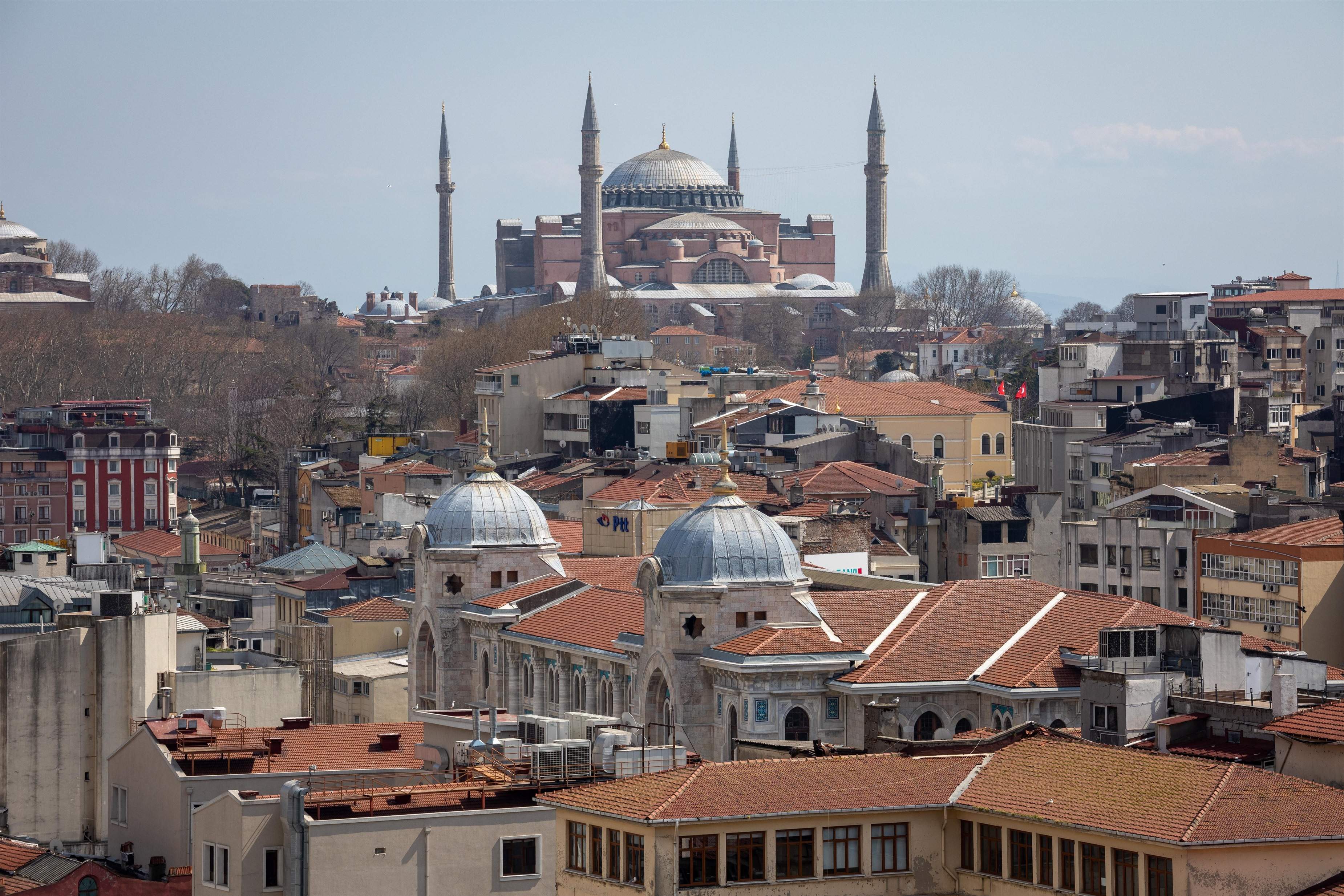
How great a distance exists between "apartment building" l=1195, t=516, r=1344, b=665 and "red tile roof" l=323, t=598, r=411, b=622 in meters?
14.0

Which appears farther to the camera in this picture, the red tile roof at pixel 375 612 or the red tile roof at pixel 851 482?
the red tile roof at pixel 851 482

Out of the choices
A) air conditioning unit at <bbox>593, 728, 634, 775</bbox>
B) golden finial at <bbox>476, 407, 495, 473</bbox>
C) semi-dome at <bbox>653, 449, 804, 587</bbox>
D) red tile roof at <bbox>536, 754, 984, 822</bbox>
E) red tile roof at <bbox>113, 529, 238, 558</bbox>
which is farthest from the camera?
red tile roof at <bbox>113, 529, 238, 558</bbox>

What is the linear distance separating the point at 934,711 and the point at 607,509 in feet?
68.5

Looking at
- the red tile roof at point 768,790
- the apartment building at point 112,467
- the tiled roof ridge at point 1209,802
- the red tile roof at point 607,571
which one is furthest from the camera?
the apartment building at point 112,467

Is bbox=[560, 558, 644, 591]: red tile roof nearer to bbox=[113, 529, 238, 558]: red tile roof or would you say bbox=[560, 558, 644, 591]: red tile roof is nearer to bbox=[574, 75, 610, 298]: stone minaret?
bbox=[113, 529, 238, 558]: red tile roof

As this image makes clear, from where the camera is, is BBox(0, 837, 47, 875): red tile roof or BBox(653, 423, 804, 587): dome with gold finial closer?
BBox(0, 837, 47, 875): red tile roof

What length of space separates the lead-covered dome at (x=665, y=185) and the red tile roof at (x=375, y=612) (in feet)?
Result: 351

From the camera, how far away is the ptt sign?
51812mm

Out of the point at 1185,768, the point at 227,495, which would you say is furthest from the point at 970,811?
the point at 227,495

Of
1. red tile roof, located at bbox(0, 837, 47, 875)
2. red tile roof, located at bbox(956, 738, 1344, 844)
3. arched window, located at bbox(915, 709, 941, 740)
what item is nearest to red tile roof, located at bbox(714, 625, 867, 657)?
arched window, located at bbox(915, 709, 941, 740)

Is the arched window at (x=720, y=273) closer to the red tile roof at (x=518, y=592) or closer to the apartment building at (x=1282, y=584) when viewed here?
the apartment building at (x=1282, y=584)

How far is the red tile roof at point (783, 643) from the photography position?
34.9 meters

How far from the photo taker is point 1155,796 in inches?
883

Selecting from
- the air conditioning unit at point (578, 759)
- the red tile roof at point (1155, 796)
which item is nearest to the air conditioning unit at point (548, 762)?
the air conditioning unit at point (578, 759)
